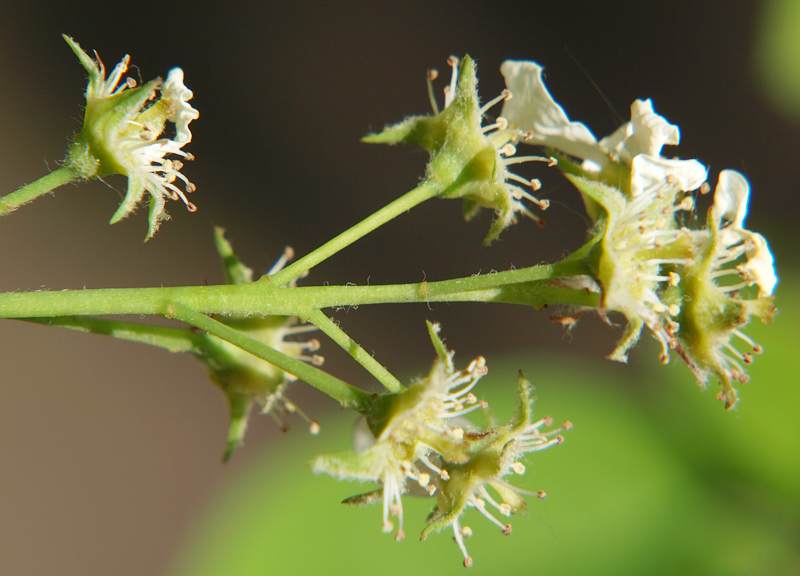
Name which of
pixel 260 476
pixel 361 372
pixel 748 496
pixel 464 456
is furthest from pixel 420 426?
pixel 361 372

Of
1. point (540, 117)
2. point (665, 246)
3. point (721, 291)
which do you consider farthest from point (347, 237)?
point (721, 291)

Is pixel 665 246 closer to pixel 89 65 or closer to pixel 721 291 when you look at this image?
pixel 721 291

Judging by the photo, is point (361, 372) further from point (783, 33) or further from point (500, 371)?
point (783, 33)

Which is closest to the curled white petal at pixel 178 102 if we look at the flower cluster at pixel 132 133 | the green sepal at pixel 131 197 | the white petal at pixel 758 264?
the flower cluster at pixel 132 133

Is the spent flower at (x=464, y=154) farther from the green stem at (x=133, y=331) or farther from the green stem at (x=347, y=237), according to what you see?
the green stem at (x=133, y=331)

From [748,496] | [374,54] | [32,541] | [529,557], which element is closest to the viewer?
[529,557]

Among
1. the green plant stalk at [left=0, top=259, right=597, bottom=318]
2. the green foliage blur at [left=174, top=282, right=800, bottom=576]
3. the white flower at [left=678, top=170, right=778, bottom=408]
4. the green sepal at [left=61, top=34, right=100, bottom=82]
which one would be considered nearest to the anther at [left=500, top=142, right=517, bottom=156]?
the green plant stalk at [left=0, top=259, right=597, bottom=318]
